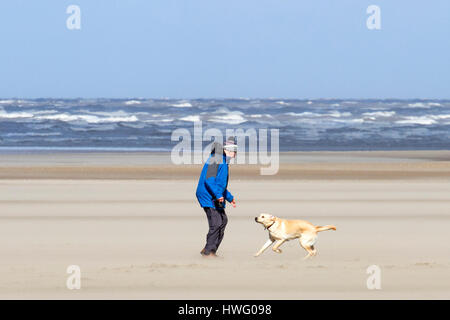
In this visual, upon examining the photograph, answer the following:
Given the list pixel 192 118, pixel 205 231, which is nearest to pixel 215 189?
pixel 205 231

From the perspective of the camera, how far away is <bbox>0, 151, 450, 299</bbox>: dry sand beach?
787cm

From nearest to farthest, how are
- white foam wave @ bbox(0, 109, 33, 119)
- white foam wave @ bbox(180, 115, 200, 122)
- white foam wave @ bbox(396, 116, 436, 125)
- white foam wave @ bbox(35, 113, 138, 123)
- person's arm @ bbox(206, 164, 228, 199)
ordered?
person's arm @ bbox(206, 164, 228, 199), white foam wave @ bbox(35, 113, 138, 123), white foam wave @ bbox(396, 116, 436, 125), white foam wave @ bbox(180, 115, 200, 122), white foam wave @ bbox(0, 109, 33, 119)

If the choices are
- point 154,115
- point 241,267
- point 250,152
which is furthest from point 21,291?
point 154,115

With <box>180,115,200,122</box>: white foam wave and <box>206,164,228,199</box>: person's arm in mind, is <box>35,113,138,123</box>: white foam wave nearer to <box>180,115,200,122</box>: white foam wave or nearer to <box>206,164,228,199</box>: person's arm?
<box>180,115,200,122</box>: white foam wave

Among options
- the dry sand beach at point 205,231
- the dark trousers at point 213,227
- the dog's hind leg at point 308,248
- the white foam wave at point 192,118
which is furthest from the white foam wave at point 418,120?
the dark trousers at point 213,227

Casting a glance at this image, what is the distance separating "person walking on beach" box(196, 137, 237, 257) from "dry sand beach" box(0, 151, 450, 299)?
0.26 m

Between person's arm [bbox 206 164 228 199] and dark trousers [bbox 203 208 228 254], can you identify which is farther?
dark trousers [bbox 203 208 228 254]

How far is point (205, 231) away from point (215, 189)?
2231 millimetres

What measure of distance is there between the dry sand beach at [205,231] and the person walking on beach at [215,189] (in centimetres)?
26

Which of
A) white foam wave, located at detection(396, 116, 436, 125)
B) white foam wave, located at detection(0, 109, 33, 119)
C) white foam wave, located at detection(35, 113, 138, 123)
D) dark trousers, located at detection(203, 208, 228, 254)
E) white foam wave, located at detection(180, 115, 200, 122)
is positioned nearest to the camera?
dark trousers, located at detection(203, 208, 228, 254)

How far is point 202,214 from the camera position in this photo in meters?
13.0

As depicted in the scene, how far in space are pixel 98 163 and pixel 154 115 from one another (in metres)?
32.5

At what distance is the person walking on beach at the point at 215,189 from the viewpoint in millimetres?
9102

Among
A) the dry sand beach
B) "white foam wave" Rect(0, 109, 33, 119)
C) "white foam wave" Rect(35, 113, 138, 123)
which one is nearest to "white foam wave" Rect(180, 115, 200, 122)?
"white foam wave" Rect(35, 113, 138, 123)
